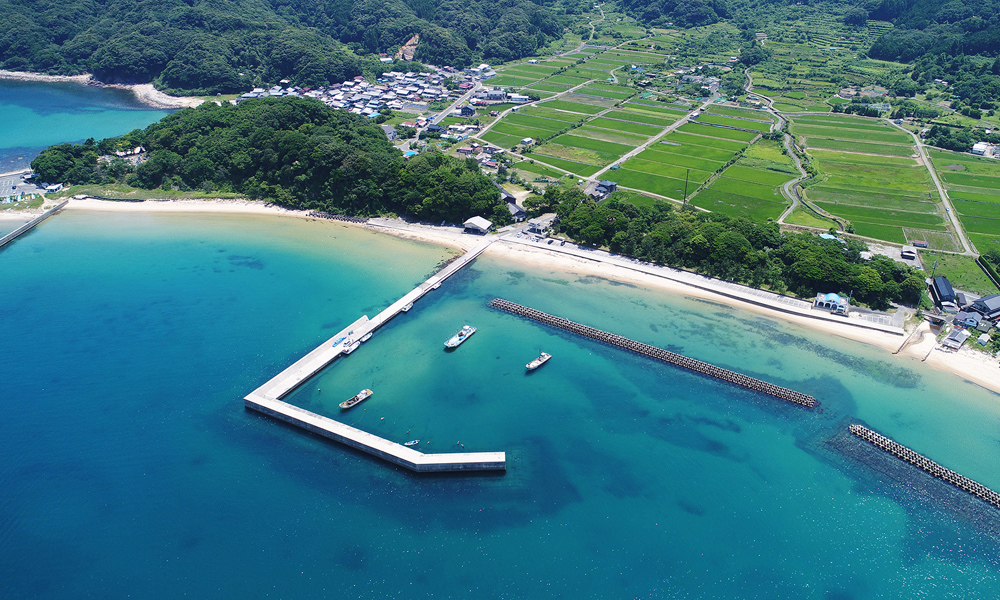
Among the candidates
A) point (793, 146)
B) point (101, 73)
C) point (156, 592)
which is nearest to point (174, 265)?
point (156, 592)

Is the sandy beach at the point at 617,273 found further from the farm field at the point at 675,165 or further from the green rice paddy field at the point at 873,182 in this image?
the farm field at the point at 675,165

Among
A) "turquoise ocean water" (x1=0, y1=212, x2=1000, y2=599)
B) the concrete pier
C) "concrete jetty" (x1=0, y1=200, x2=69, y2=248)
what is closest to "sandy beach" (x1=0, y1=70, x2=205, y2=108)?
"concrete jetty" (x1=0, y1=200, x2=69, y2=248)

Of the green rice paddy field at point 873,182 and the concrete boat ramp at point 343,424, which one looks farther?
the green rice paddy field at point 873,182

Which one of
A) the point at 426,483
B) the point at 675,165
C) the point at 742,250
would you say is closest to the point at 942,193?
the point at 675,165


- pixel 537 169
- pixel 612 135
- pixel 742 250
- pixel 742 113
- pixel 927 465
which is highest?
pixel 742 113

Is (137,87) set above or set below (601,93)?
below

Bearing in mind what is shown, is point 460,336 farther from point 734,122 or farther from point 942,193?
point 734,122

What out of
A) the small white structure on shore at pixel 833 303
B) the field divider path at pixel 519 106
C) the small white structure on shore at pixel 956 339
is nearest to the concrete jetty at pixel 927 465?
the small white structure on shore at pixel 833 303
